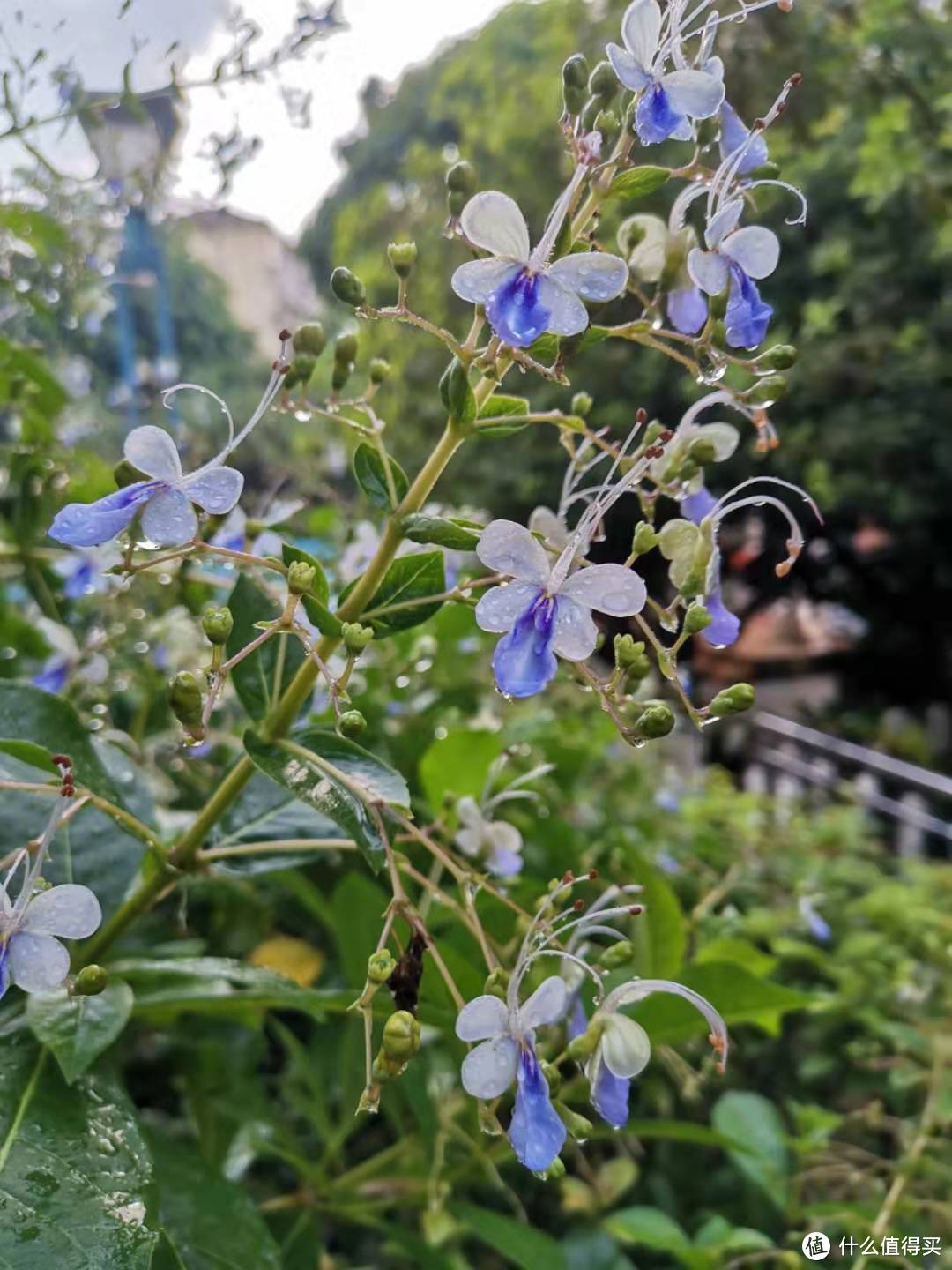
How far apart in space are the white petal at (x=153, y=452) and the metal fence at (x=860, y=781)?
168 centimetres

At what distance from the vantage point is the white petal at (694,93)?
0.39 m

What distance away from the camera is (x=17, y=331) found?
3.59 feet

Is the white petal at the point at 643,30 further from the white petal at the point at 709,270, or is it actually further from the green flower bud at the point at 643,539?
the green flower bud at the point at 643,539

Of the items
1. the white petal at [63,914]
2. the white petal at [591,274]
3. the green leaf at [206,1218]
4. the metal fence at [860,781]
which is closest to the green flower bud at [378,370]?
the white petal at [591,274]

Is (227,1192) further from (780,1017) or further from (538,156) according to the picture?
(538,156)

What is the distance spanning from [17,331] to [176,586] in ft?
1.55

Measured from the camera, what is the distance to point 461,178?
0.43 m

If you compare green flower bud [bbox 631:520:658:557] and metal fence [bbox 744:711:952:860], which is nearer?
green flower bud [bbox 631:520:658:557]

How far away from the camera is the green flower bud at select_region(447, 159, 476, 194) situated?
0.43 m

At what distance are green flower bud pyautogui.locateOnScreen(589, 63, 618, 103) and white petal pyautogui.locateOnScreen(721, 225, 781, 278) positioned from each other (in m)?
0.08

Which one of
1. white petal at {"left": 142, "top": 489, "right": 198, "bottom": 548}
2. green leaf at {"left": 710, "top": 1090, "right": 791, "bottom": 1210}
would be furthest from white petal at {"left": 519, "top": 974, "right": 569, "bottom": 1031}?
green leaf at {"left": 710, "top": 1090, "right": 791, "bottom": 1210}

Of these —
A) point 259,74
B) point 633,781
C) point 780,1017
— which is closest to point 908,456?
point 633,781

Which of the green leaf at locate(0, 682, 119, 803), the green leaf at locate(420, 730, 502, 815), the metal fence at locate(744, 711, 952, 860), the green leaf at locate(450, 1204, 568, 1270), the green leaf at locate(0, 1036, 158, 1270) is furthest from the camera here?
the metal fence at locate(744, 711, 952, 860)

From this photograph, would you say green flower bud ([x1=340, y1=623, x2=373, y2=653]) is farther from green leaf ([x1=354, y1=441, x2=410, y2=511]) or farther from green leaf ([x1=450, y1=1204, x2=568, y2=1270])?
green leaf ([x1=450, y1=1204, x2=568, y2=1270])
